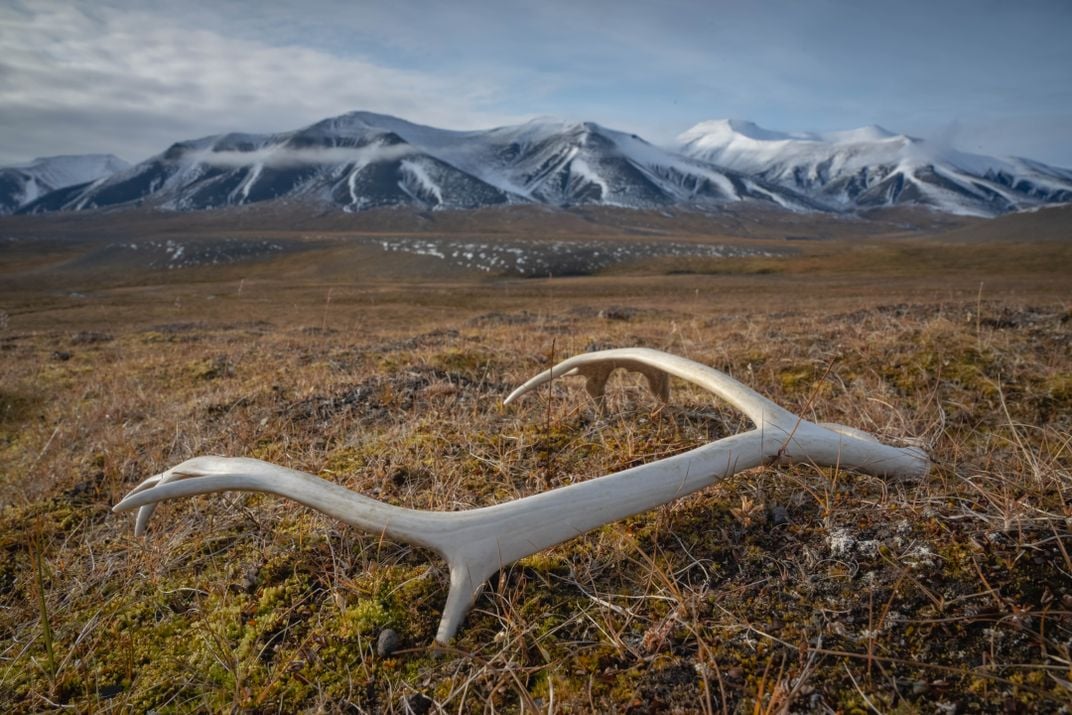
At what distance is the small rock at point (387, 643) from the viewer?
2.11 m

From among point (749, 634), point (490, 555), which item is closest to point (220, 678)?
point (490, 555)

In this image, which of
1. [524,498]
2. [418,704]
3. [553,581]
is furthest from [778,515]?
[418,704]

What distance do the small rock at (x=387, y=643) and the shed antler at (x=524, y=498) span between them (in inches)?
7.9

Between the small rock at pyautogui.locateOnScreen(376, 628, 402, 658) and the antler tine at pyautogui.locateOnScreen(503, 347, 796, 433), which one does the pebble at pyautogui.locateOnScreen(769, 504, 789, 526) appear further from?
the small rock at pyautogui.locateOnScreen(376, 628, 402, 658)

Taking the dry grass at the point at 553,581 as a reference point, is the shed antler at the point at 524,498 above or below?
above

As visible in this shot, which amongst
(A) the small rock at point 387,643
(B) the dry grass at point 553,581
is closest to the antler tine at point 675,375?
(B) the dry grass at point 553,581

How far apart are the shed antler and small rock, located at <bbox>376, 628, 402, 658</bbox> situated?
0.66ft

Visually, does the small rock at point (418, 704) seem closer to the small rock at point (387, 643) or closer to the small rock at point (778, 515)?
the small rock at point (387, 643)

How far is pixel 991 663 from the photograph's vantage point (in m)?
1.71

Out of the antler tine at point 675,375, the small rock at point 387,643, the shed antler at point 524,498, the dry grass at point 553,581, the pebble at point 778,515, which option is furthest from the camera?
the antler tine at point 675,375

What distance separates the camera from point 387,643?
2.12 m

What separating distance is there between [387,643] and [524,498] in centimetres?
73

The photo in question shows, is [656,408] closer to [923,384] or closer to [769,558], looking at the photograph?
[769,558]

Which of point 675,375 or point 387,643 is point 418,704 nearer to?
point 387,643
